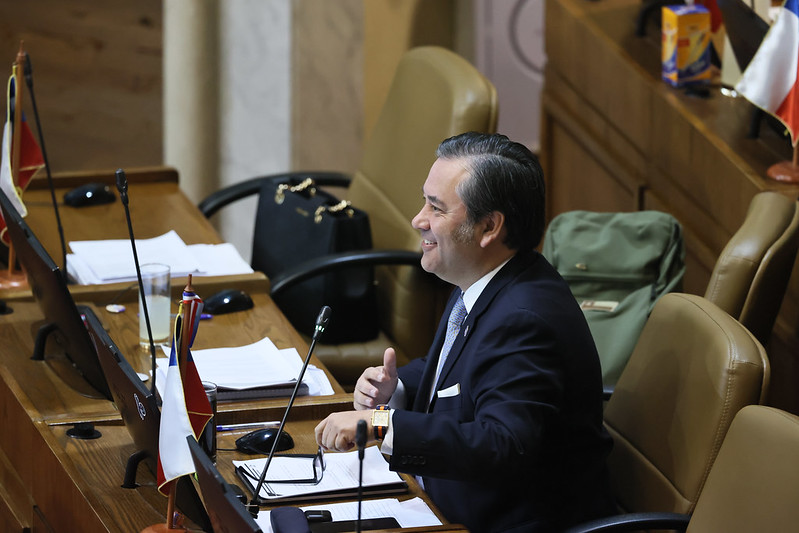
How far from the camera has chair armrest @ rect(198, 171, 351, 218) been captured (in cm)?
366

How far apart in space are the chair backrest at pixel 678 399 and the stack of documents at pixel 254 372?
0.57m

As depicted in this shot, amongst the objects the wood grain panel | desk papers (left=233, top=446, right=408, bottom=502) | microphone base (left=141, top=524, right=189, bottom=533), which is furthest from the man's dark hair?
the wood grain panel

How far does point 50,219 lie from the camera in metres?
3.35

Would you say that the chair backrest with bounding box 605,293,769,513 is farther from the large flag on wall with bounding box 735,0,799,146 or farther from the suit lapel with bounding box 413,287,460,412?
the large flag on wall with bounding box 735,0,799,146

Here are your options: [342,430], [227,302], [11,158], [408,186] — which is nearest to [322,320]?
[342,430]

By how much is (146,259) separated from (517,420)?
Result: 55.5 inches

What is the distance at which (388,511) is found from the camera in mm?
1913

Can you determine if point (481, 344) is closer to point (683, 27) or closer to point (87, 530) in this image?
point (87, 530)

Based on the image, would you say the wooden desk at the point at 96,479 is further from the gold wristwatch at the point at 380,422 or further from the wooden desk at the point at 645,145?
the wooden desk at the point at 645,145

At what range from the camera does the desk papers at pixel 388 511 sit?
1.87 meters

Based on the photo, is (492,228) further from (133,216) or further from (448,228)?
(133,216)

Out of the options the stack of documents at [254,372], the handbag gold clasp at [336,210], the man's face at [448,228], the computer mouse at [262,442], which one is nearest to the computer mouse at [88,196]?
the handbag gold clasp at [336,210]

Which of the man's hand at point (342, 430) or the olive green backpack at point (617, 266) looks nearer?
the man's hand at point (342, 430)

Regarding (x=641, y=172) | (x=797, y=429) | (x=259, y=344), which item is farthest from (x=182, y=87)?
(x=797, y=429)
